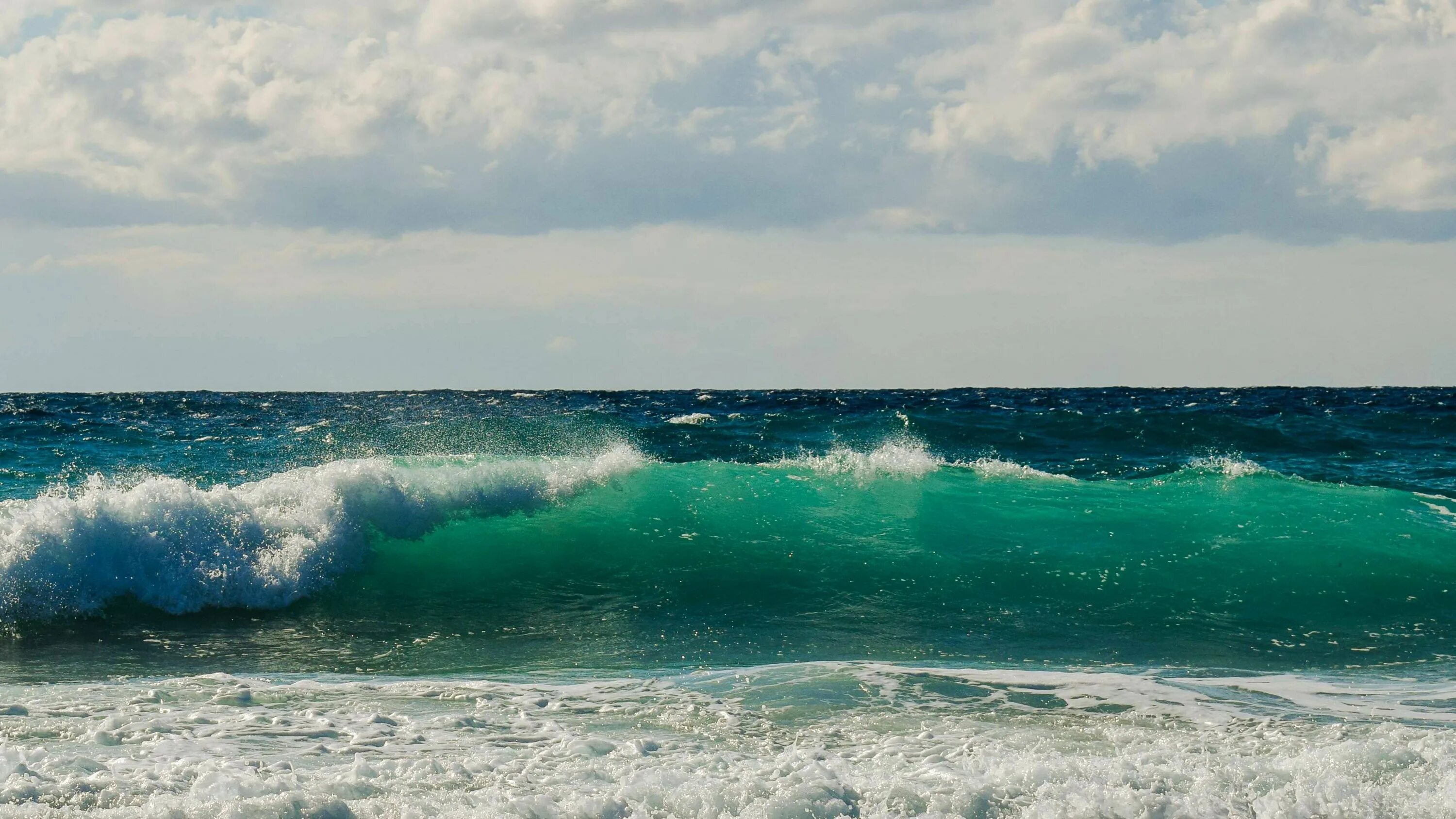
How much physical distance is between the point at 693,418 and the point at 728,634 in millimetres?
18970

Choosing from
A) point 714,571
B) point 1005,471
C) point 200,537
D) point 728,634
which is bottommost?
point 728,634

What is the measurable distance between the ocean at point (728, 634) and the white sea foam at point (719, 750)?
28 millimetres

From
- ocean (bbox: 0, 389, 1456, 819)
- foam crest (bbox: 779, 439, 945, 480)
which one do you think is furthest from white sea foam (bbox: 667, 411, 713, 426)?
foam crest (bbox: 779, 439, 945, 480)

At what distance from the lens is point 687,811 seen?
4883 millimetres

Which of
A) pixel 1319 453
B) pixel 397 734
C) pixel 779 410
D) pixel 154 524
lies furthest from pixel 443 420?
pixel 397 734

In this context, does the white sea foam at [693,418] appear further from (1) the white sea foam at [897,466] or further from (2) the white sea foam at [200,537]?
(2) the white sea foam at [200,537]

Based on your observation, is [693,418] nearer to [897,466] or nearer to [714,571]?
[897,466]

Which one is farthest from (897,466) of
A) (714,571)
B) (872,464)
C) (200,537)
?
(200,537)

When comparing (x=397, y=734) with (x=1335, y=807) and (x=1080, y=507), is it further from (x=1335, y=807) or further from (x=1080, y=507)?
(x=1080, y=507)

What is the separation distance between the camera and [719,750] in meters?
5.73

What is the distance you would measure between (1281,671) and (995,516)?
250 inches

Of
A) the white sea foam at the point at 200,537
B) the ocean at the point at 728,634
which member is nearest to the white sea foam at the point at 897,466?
the ocean at the point at 728,634

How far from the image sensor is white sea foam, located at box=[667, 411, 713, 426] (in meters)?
27.0

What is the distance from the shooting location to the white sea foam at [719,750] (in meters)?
4.93
